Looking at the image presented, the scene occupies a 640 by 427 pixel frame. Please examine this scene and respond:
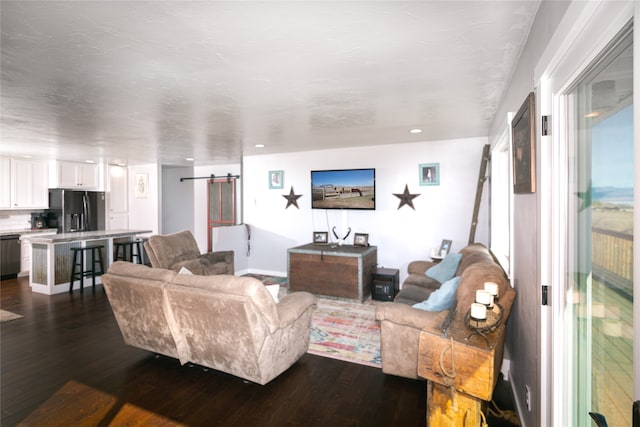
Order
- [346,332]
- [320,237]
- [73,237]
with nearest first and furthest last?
[346,332], [73,237], [320,237]

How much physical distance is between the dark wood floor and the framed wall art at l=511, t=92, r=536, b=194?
1.65m

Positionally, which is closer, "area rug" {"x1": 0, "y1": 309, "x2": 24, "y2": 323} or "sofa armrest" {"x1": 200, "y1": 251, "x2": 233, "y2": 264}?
"area rug" {"x1": 0, "y1": 309, "x2": 24, "y2": 323}

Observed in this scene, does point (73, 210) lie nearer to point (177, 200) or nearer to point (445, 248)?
point (177, 200)

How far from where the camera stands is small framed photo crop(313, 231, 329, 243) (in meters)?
5.68

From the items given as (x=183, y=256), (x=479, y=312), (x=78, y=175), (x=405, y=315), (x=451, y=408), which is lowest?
(x=451, y=408)

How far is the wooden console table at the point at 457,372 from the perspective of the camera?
1646mm

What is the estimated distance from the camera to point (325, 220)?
5.89 meters

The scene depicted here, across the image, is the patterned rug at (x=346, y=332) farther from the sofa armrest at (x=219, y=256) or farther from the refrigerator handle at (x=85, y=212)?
the refrigerator handle at (x=85, y=212)

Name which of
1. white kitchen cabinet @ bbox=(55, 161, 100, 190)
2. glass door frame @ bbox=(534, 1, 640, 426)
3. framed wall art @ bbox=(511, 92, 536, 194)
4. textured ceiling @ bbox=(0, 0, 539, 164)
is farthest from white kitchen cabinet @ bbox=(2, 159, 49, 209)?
glass door frame @ bbox=(534, 1, 640, 426)

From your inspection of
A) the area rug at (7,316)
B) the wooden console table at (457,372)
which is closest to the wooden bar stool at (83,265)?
the area rug at (7,316)

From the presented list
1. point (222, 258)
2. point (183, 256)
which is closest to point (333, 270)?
point (222, 258)

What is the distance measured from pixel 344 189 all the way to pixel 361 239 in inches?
34.7

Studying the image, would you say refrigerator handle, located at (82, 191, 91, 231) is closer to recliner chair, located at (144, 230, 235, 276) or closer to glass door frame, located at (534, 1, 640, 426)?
recliner chair, located at (144, 230, 235, 276)

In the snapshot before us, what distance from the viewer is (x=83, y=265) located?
5637 millimetres
